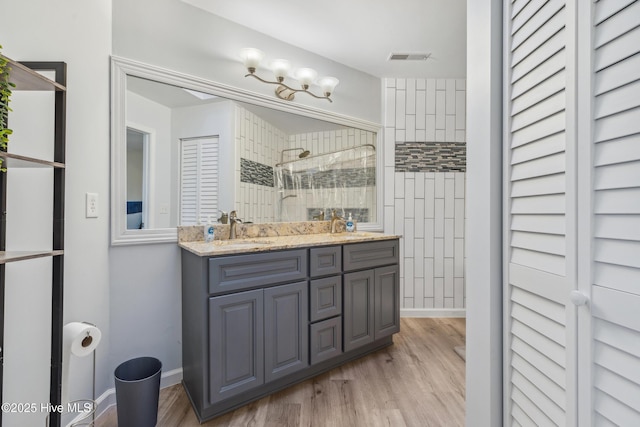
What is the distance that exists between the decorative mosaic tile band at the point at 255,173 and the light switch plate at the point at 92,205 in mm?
910

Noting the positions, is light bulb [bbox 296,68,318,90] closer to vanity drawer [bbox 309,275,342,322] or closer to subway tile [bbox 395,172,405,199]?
subway tile [bbox 395,172,405,199]

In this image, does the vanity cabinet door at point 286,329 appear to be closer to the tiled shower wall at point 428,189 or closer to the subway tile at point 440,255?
the tiled shower wall at point 428,189

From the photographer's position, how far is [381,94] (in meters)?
3.19

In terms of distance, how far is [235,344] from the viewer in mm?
1642

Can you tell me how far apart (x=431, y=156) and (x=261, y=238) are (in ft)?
6.60

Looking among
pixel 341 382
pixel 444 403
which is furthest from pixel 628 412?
pixel 341 382

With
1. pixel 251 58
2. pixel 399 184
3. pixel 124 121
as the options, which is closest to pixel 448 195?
pixel 399 184

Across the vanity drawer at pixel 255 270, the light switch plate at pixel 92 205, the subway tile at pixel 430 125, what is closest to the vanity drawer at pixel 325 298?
the vanity drawer at pixel 255 270

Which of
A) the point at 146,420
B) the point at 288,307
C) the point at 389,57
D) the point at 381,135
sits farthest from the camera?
the point at 381,135

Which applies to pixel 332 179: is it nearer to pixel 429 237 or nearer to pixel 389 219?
pixel 389 219

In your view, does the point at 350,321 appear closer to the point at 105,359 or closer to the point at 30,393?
the point at 105,359

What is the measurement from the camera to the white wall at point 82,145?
129 centimetres

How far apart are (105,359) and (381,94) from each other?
10.3 feet

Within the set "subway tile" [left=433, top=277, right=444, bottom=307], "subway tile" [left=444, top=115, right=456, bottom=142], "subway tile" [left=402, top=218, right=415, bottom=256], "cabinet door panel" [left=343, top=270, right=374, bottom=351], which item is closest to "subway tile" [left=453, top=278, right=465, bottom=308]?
"subway tile" [left=433, top=277, right=444, bottom=307]
